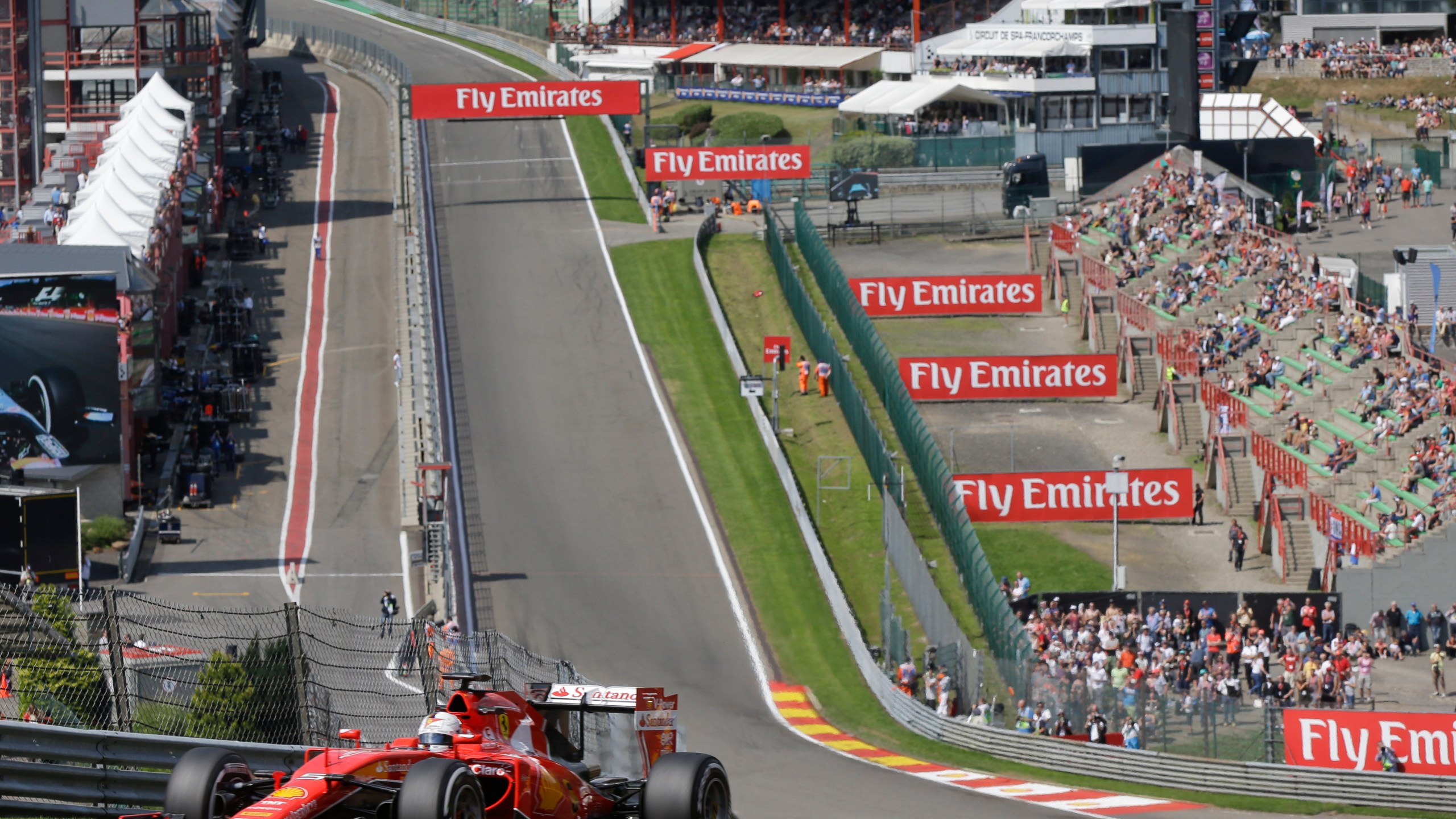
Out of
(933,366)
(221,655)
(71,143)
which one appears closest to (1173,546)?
(933,366)

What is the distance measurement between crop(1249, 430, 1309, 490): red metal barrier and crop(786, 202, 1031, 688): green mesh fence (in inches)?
325

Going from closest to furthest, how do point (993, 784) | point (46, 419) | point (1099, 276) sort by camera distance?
1. point (993, 784)
2. point (46, 419)
3. point (1099, 276)

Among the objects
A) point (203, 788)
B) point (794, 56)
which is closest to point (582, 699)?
point (203, 788)

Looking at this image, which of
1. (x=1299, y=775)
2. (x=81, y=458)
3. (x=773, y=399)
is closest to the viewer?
(x=1299, y=775)

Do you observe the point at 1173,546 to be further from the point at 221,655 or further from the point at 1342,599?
the point at 221,655

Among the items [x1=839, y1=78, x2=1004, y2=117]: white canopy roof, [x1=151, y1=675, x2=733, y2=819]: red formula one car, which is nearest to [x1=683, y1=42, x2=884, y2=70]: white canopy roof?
[x1=839, y1=78, x2=1004, y2=117]: white canopy roof

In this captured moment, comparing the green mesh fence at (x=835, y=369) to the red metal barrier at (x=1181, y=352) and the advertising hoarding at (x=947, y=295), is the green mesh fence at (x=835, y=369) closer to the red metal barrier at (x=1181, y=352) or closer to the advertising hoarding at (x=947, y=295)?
the advertising hoarding at (x=947, y=295)

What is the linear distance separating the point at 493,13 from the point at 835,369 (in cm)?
7071

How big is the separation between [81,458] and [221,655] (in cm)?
3455

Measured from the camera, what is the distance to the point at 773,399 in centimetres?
5272

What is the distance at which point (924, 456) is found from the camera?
4484 centimetres

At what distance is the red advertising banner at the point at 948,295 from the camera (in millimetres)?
62312

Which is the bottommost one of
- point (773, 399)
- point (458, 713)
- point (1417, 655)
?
point (1417, 655)

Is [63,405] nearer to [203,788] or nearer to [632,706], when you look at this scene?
[632,706]
